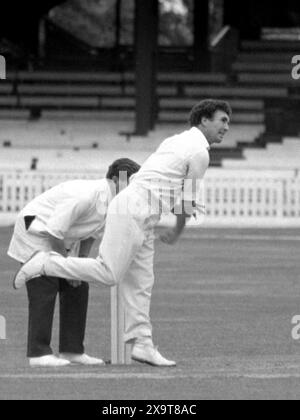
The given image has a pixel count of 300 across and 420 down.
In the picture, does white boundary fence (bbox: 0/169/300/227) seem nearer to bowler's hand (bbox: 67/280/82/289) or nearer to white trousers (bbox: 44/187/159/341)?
bowler's hand (bbox: 67/280/82/289)

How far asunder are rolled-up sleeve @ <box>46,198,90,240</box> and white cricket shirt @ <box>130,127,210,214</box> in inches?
17.3

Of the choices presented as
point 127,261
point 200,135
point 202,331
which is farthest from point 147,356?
point 202,331

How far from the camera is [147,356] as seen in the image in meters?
9.88

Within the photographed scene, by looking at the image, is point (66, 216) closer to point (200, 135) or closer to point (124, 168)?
point (124, 168)

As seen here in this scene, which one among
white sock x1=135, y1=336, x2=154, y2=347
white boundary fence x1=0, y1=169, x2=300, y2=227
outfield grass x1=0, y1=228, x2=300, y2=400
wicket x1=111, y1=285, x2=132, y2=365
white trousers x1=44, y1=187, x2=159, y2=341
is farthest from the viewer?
white boundary fence x1=0, y1=169, x2=300, y2=227

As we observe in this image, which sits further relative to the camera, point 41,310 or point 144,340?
point 41,310

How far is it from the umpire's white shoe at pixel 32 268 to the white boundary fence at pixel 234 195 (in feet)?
55.3

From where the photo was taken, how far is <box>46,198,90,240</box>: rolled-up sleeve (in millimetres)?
9961

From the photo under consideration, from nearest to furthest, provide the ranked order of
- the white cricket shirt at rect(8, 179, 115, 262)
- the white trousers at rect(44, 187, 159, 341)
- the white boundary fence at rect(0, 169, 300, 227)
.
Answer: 1. the white trousers at rect(44, 187, 159, 341)
2. the white cricket shirt at rect(8, 179, 115, 262)
3. the white boundary fence at rect(0, 169, 300, 227)

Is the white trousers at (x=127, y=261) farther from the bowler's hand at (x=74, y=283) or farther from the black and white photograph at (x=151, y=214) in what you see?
the bowler's hand at (x=74, y=283)

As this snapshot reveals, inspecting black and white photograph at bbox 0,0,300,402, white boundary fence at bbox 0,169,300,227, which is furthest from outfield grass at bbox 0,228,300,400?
white boundary fence at bbox 0,169,300,227

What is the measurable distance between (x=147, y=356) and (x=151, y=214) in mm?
940

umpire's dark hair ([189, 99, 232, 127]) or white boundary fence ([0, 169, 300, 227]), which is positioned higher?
umpire's dark hair ([189, 99, 232, 127])
